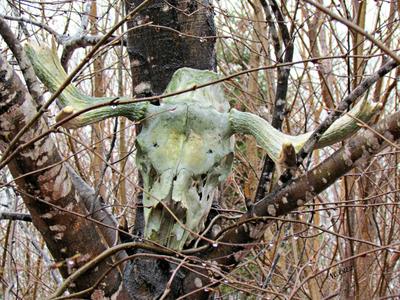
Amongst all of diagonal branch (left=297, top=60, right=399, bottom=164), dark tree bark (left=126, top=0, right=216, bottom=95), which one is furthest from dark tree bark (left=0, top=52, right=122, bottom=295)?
diagonal branch (left=297, top=60, right=399, bottom=164)

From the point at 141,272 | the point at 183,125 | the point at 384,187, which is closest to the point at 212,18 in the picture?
the point at 183,125

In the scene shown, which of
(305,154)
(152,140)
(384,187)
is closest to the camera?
(305,154)

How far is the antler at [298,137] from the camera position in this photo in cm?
152

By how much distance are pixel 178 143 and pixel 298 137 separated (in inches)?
13.6

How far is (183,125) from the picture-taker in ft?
5.67

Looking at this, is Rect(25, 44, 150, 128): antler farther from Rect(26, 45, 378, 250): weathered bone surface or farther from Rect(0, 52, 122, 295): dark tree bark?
Rect(0, 52, 122, 295): dark tree bark

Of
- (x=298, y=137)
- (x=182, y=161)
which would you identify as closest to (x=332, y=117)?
(x=298, y=137)

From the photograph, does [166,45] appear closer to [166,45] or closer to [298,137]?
→ [166,45]

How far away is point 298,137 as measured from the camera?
1.64 metres

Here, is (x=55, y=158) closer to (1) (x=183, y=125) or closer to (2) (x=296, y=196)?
(1) (x=183, y=125)

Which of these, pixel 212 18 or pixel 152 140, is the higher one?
pixel 212 18

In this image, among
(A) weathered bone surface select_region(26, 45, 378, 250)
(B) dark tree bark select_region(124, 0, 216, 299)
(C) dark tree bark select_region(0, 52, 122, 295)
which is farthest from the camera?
(B) dark tree bark select_region(124, 0, 216, 299)

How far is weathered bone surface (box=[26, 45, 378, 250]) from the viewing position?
65.8 inches

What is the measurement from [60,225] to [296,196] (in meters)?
0.64
